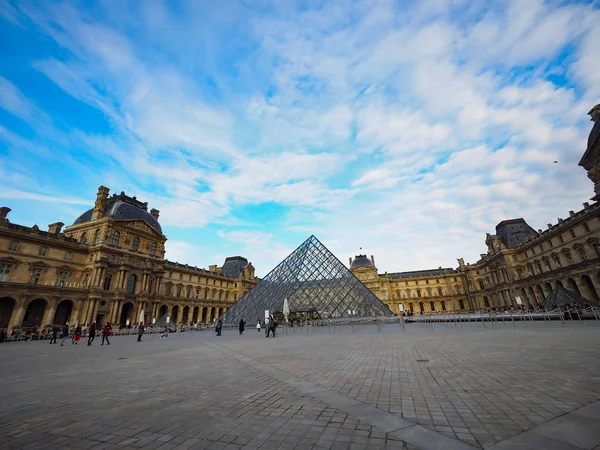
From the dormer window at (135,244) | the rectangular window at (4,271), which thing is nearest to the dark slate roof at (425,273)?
the dormer window at (135,244)

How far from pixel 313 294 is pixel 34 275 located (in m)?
29.8

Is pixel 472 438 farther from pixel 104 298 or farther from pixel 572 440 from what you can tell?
pixel 104 298

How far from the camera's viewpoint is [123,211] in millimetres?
40125

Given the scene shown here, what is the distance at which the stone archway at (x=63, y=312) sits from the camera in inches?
1212

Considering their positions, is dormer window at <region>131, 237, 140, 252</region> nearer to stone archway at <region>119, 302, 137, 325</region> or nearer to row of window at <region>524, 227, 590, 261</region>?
stone archway at <region>119, 302, 137, 325</region>

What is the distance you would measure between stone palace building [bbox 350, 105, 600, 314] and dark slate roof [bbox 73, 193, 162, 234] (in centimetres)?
3911

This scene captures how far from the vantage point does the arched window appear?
1463 inches

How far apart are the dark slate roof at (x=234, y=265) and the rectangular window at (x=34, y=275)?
35281 millimetres

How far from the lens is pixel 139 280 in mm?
38531

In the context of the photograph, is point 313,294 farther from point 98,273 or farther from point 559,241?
point 559,241

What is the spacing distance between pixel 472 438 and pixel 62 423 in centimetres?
446

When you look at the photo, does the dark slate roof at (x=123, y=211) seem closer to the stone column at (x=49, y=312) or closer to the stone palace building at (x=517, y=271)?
the stone column at (x=49, y=312)

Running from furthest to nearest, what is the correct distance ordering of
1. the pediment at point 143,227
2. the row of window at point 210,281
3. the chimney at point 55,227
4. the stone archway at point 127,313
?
the row of window at point 210,281 < the pediment at point 143,227 < the stone archway at point 127,313 < the chimney at point 55,227

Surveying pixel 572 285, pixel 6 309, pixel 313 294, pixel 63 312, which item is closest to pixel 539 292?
pixel 572 285
